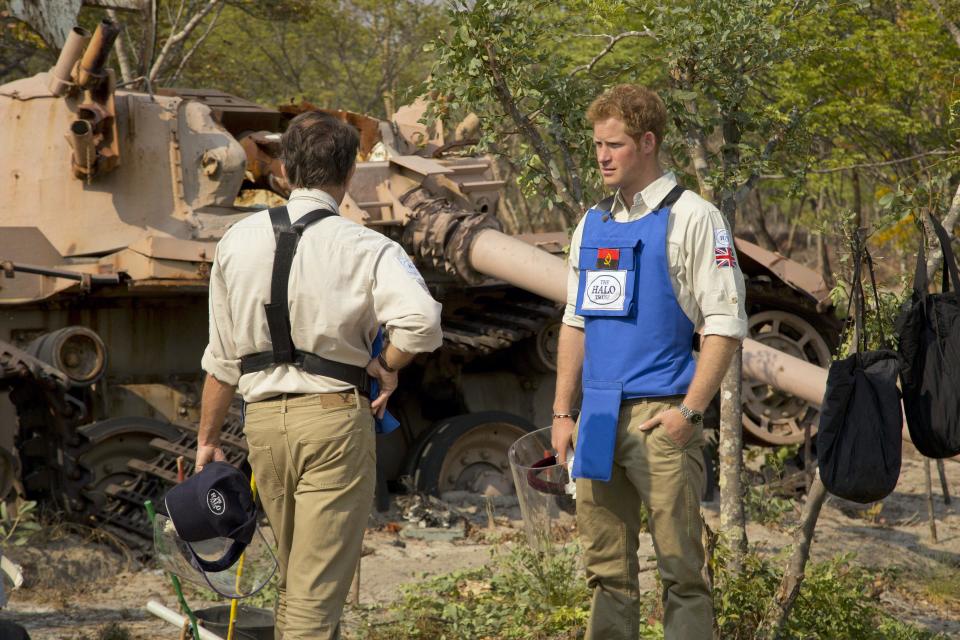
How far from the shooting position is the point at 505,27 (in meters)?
5.64

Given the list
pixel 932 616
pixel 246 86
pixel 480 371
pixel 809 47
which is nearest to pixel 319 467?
pixel 809 47

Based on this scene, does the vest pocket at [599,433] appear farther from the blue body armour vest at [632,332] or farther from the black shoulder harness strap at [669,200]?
the black shoulder harness strap at [669,200]

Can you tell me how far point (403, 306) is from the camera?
149 inches

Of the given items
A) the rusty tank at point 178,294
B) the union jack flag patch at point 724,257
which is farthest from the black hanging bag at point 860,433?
the rusty tank at point 178,294

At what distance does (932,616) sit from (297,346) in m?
3.75

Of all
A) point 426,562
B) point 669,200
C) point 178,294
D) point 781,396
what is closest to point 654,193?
point 669,200

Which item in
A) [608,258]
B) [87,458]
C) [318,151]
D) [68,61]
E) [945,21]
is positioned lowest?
[87,458]

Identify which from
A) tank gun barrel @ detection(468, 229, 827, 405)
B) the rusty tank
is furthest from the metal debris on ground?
tank gun barrel @ detection(468, 229, 827, 405)

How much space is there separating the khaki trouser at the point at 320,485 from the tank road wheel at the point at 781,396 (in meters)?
6.44

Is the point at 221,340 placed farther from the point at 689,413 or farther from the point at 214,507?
the point at 689,413

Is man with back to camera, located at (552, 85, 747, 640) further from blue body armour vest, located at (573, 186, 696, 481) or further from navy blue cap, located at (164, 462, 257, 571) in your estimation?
navy blue cap, located at (164, 462, 257, 571)

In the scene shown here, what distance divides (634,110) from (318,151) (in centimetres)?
95

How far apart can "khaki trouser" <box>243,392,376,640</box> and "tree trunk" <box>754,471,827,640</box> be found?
164 centimetres

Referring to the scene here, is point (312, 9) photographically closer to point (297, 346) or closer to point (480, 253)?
point (480, 253)
